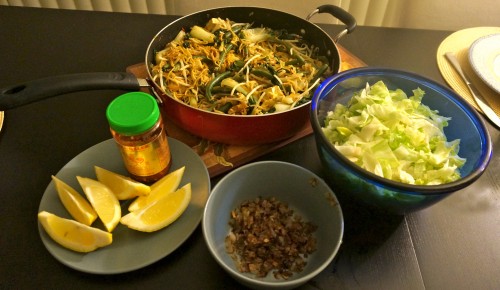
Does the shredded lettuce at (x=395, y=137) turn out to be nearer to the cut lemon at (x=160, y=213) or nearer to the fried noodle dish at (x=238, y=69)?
the fried noodle dish at (x=238, y=69)

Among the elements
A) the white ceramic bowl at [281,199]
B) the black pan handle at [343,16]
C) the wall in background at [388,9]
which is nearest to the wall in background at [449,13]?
the wall in background at [388,9]

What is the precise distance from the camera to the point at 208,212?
77cm

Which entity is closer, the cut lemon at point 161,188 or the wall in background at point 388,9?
the cut lemon at point 161,188

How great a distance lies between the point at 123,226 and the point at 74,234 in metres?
0.10

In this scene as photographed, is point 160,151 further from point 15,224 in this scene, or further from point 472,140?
point 472,140

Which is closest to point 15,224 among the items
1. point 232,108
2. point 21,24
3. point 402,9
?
point 232,108

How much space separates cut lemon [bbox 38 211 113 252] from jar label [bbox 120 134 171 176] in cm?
16

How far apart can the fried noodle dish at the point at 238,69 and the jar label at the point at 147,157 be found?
0.64 feet

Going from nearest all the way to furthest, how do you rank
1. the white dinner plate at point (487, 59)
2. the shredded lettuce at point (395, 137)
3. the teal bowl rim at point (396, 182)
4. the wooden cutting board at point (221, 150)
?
the teal bowl rim at point (396, 182) → the shredded lettuce at point (395, 137) → the wooden cutting board at point (221, 150) → the white dinner plate at point (487, 59)

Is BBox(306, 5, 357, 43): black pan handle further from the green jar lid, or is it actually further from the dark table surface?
the green jar lid

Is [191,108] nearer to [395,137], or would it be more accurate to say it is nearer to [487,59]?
[395,137]

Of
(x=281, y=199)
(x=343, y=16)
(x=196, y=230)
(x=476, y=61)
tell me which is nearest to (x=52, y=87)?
(x=196, y=230)

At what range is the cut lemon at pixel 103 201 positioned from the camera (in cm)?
80

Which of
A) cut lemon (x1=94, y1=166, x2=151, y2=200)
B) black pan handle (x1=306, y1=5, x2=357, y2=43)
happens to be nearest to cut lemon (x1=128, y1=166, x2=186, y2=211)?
cut lemon (x1=94, y1=166, x2=151, y2=200)
